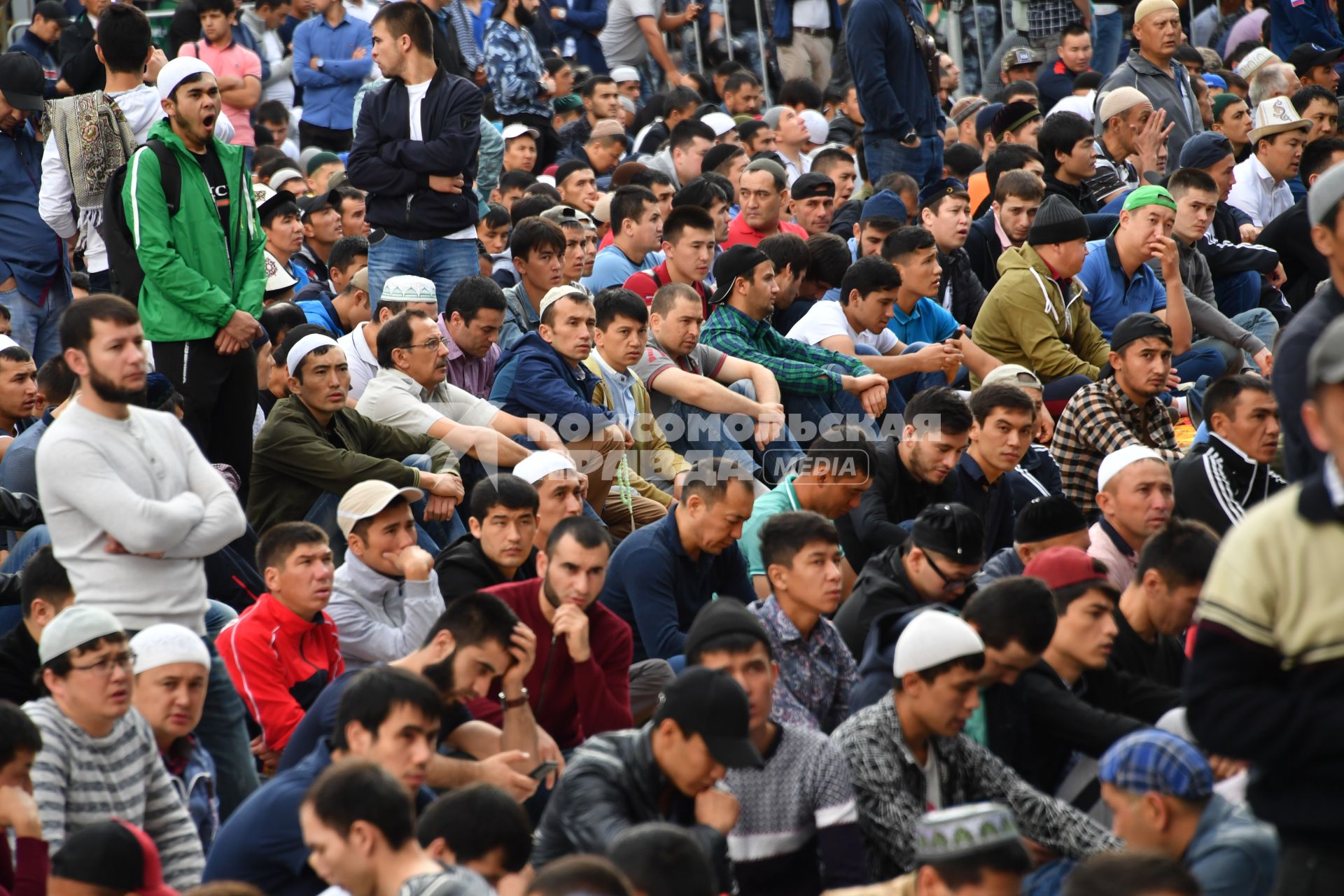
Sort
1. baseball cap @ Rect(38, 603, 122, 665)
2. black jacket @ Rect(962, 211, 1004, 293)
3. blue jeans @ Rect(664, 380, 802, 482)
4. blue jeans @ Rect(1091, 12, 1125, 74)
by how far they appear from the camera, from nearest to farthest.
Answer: baseball cap @ Rect(38, 603, 122, 665), blue jeans @ Rect(664, 380, 802, 482), black jacket @ Rect(962, 211, 1004, 293), blue jeans @ Rect(1091, 12, 1125, 74)

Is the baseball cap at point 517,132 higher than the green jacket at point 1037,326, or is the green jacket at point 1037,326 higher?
the baseball cap at point 517,132

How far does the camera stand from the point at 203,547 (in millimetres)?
4973

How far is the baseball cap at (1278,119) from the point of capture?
36.7ft

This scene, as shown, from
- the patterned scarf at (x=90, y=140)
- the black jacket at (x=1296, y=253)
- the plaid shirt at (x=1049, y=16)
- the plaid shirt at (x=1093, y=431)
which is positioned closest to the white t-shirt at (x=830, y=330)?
the plaid shirt at (x=1093, y=431)

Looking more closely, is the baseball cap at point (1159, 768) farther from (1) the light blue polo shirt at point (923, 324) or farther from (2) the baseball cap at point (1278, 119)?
(2) the baseball cap at point (1278, 119)

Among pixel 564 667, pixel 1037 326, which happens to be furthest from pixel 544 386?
pixel 1037 326

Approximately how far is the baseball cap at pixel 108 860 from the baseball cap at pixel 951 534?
2745 millimetres

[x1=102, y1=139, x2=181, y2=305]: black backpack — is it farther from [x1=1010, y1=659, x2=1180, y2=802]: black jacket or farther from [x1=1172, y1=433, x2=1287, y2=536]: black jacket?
[x1=1172, y1=433, x2=1287, y2=536]: black jacket

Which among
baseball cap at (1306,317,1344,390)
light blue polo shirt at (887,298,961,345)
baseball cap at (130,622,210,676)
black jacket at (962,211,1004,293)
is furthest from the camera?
black jacket at (962,211,1004,293)

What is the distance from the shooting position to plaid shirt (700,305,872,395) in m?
8.33

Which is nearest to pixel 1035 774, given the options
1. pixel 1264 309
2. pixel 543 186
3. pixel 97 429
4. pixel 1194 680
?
pixel 1194 680

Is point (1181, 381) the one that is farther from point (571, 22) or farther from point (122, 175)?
point (571, 22)

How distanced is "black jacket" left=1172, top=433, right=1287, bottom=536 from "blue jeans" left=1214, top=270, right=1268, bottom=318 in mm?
3640

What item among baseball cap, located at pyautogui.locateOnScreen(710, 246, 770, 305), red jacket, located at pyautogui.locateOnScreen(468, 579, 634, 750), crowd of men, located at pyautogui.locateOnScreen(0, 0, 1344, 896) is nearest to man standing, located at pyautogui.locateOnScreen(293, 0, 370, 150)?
crowd of men, located at pyautogui.locateOnScreen(0, 0, 1344, 896)
